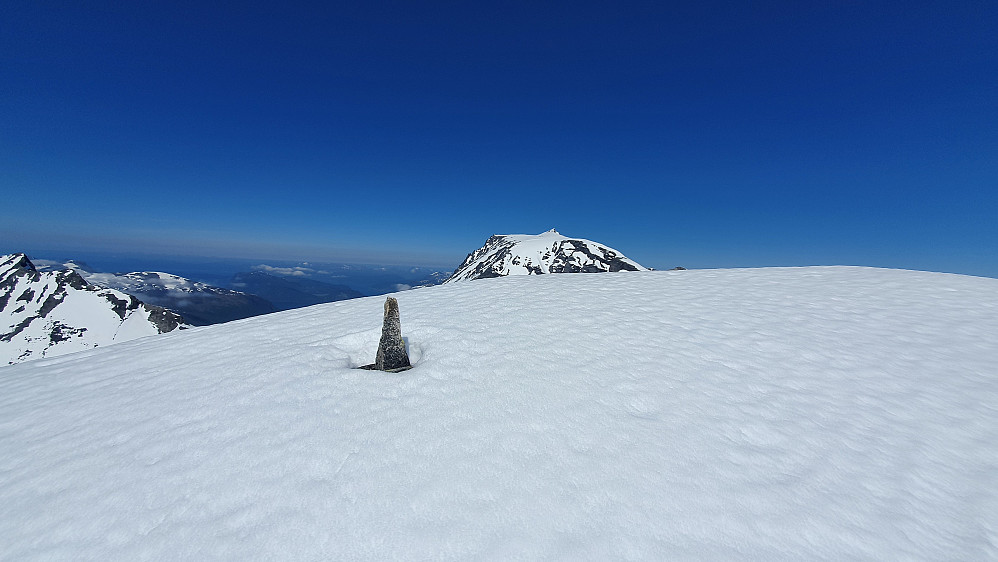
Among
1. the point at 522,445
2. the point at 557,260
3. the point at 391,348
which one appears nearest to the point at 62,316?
the point at 391,348

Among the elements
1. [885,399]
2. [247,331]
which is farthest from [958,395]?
[247,331]

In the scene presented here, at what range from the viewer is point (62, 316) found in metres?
118

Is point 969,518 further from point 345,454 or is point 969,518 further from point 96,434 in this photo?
point 96,434

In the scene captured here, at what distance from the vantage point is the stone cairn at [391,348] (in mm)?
7531

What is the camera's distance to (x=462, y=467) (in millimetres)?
4469

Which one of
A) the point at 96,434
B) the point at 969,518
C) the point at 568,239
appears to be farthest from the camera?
the point at 568,239

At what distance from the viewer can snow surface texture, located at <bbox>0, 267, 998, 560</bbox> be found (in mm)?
3615

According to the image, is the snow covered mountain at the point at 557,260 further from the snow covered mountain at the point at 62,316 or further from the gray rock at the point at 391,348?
the gray rock at the point at 391,348

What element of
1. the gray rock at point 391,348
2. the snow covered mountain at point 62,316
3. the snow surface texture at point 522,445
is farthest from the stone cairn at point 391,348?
the snow covered mountain at point 62,316

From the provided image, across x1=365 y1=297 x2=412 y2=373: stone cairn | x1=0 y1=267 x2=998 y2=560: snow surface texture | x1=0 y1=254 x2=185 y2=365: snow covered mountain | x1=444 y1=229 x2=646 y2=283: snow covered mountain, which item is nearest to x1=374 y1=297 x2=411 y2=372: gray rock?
x1=365 y1=297 x2=412 y2=373: stone cairn

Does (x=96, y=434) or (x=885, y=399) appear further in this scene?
(x=885, y=399)

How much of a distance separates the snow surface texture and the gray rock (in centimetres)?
69

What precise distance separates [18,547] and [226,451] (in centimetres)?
178

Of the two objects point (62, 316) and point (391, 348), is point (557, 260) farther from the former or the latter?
point (62, 316)
